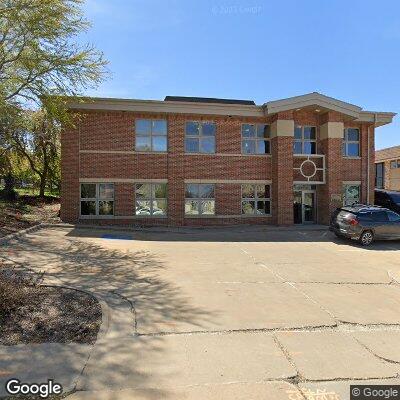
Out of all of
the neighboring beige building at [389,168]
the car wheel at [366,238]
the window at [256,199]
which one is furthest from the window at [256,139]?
the neighboring beige building at [389,168]

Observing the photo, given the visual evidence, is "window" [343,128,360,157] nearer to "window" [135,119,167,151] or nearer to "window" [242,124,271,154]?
"window" [242,124,271,154]

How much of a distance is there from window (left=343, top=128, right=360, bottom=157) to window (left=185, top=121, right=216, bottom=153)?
8043 millimetres

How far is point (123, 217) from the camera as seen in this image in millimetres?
18438

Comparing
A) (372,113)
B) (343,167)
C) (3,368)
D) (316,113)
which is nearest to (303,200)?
(343,167)

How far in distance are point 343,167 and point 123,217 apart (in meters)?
12.8

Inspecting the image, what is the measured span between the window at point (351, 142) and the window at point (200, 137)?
8.04 m

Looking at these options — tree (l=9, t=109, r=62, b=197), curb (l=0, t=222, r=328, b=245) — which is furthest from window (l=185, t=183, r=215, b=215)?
tree (l=9, t=109, r=62, b=197)

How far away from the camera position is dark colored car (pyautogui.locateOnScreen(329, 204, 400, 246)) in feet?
48.7

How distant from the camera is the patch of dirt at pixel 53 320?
16.5ft

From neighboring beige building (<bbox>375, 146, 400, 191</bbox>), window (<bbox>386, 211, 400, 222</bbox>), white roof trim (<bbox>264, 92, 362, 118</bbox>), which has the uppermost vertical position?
white roof trim (<bbox>264, 92, 362, 118</bbox>)

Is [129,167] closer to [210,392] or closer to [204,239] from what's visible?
[204,239]

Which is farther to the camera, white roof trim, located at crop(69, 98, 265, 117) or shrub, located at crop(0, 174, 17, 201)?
shrub, located at crop(0, 174, 17, 201)

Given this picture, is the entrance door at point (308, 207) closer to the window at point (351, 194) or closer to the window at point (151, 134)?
the window at point (351, 194)

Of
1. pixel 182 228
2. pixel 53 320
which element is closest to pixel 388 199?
pixel 182 228
